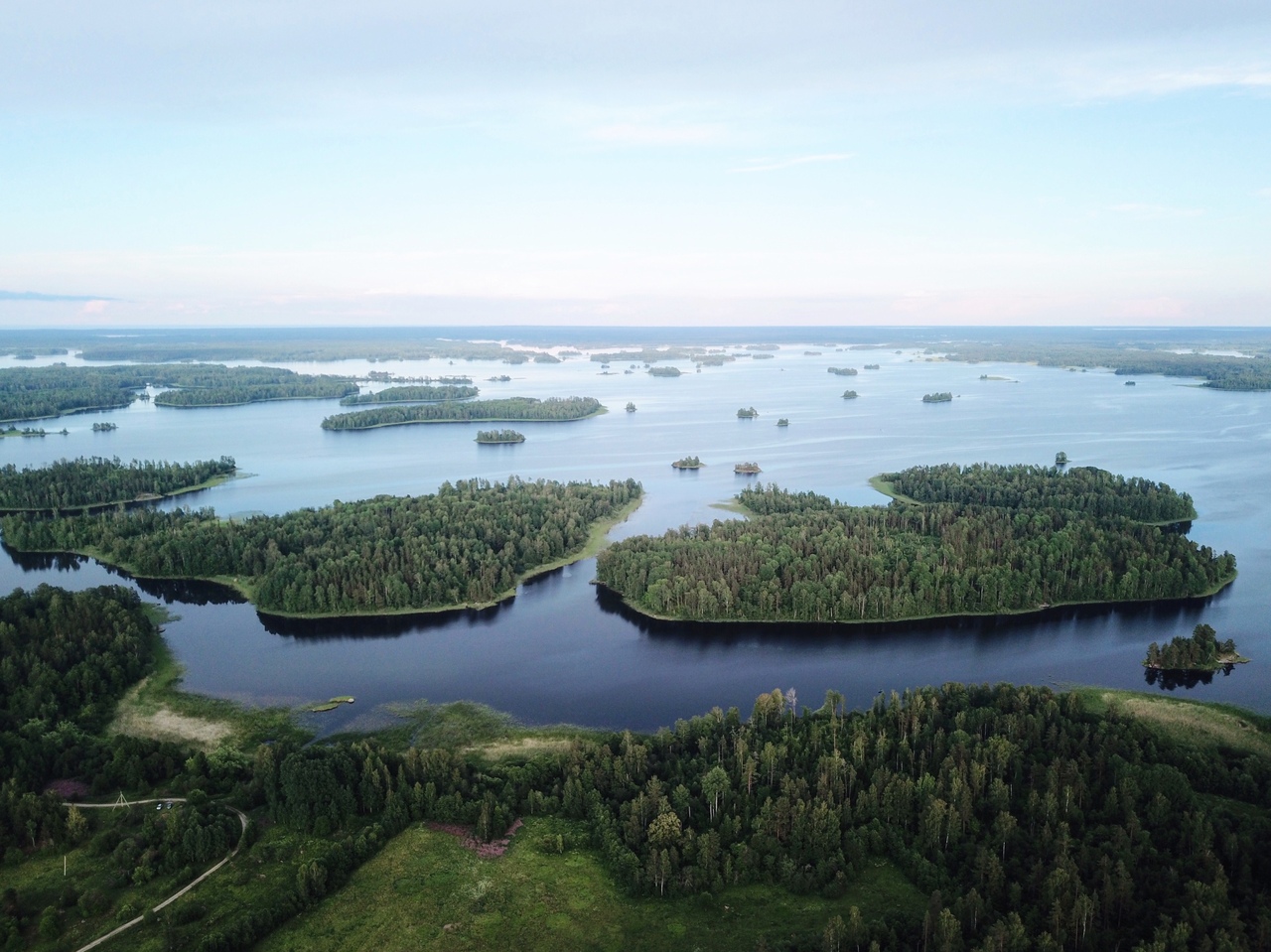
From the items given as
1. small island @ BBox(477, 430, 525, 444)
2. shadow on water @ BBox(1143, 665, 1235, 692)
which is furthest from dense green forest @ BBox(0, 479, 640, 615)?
small island @ BBox(477, 430, 525, 444)

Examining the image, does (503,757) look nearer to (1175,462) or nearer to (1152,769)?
(1152,769)

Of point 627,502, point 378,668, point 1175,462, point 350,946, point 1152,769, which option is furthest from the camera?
point 1175,462

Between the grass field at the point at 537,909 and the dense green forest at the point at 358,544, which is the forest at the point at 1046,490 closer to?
the dense green forest at the point at 358,544

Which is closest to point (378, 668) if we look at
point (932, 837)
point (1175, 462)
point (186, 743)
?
point (186, 743)

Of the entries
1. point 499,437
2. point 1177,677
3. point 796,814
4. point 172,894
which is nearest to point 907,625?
point 1177,677

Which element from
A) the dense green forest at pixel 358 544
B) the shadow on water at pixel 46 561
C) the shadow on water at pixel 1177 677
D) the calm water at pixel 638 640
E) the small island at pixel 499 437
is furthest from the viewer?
the small island at pixel 499 437

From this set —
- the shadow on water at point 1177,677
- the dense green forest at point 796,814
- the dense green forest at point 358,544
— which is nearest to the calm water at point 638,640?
the shadow on water at point 1177,677
